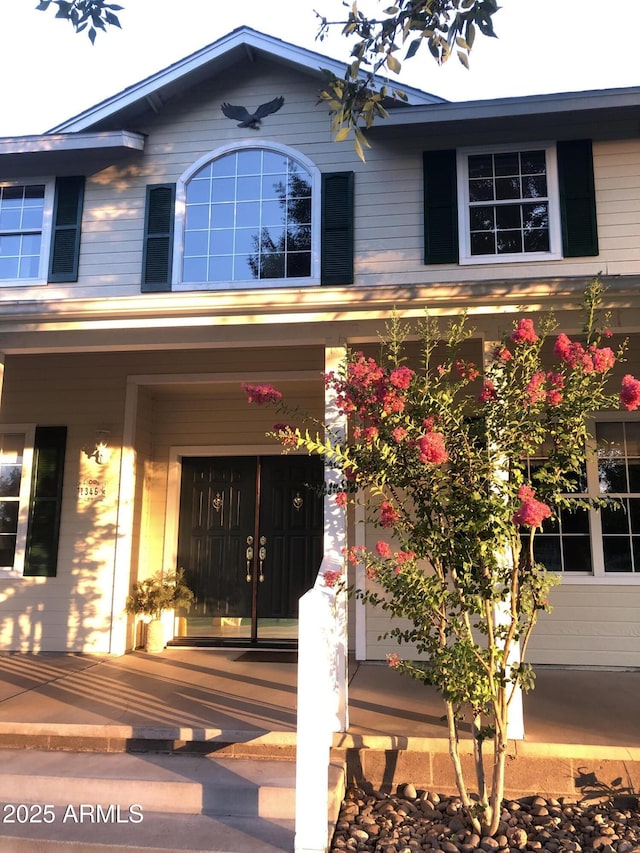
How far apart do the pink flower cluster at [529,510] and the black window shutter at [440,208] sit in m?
2.68

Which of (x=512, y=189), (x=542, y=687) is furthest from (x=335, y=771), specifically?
(x=512, y=189)

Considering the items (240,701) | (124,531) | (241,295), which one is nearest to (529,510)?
(240,701)

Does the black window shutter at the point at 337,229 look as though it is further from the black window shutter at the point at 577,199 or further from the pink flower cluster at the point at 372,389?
the pink flower cluster at the point at 372,389

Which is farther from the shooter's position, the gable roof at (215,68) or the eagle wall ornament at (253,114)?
the eagle wall ornament at (253,114)

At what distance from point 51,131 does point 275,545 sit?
4.42 metres

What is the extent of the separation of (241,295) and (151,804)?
3.10 meters

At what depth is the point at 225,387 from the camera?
6281mm

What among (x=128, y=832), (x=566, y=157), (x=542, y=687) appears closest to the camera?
(x=128, y=832)

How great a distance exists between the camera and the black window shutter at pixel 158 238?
17.7ft

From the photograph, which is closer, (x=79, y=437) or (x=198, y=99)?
(x=198, y=99)

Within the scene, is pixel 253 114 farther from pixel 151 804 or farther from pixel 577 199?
pixel 151 804

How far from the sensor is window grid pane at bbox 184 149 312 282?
5.45 m

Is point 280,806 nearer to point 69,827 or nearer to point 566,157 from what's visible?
point 69,827

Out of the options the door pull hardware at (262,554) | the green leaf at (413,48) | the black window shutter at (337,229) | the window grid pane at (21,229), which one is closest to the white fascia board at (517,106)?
the black window shutter at (337,229)
